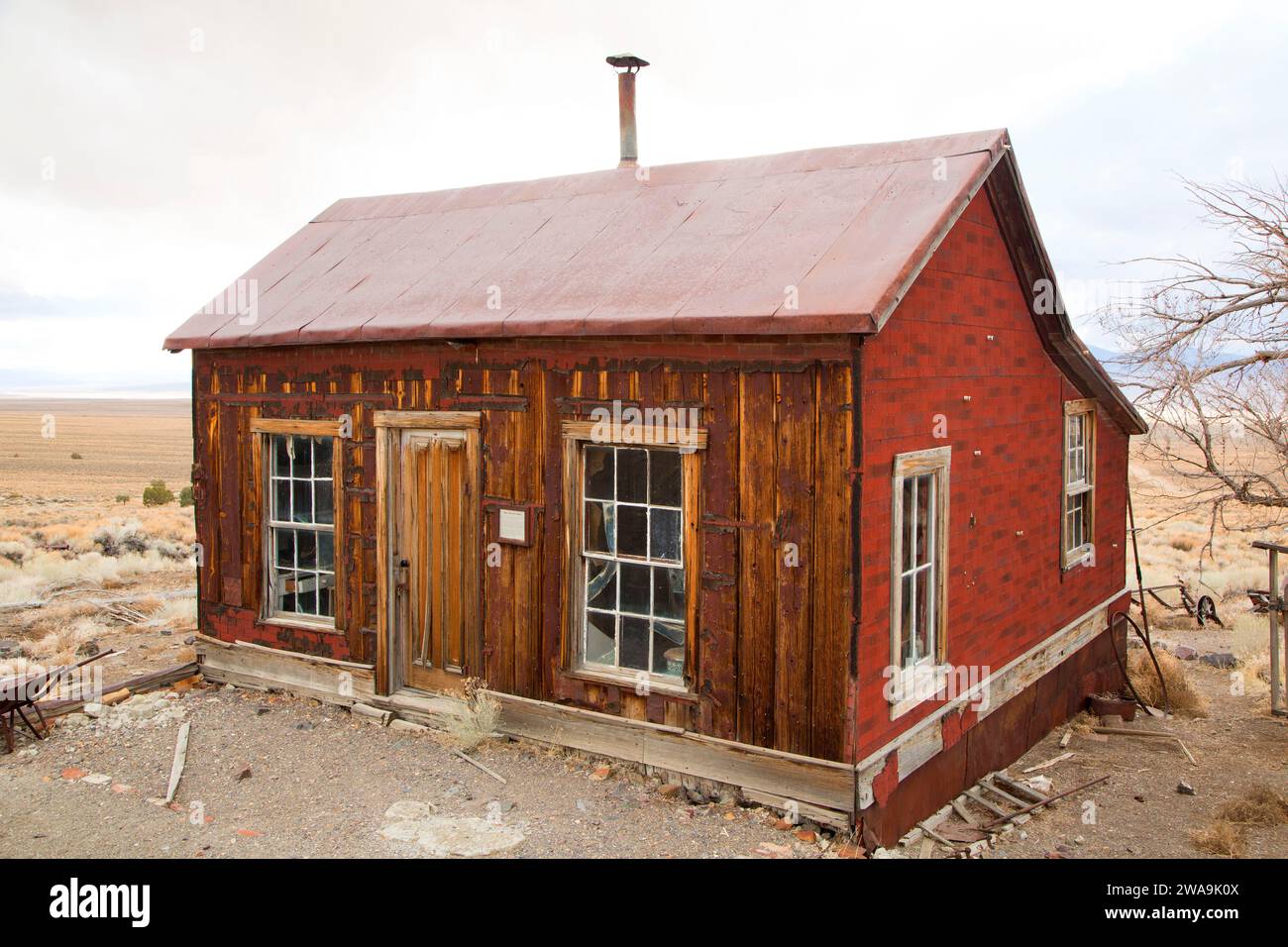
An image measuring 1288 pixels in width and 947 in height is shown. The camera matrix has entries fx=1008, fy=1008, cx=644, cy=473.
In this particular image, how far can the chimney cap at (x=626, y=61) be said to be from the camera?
10.2 m

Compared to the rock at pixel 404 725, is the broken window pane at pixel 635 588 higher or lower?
higher

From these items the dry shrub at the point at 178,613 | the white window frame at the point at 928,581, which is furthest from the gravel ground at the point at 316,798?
the dry shrub at the point at 178,613

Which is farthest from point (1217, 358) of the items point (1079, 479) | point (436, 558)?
point (436, 558)

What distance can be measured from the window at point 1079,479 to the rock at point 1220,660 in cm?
415

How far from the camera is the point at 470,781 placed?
294 inches

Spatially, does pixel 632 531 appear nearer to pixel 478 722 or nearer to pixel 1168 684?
pixel 478 722

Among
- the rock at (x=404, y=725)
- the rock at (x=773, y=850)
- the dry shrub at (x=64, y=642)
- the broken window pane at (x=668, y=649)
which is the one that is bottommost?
the rock at (x=773, y=850)

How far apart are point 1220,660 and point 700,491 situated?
33.8ft

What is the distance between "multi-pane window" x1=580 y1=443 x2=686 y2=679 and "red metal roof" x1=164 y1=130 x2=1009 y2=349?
1.05 meters

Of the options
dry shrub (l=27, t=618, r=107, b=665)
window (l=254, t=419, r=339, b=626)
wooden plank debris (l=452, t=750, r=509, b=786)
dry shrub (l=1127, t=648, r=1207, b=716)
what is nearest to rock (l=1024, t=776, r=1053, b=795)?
dry shrub (l=1127, t=648, r=1207, b=716)

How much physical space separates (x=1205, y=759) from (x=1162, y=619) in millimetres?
6955

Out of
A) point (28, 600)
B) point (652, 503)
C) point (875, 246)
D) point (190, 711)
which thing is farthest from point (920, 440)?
point (28, 600)

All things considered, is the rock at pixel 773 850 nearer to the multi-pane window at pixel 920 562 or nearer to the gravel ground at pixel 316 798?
the gravel ground at pixel 316 798

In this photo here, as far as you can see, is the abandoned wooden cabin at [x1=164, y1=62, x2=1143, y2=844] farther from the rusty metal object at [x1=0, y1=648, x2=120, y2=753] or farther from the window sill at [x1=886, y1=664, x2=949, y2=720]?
the rusty metal object at [x1=0, y1=648, x2=120, y2=753]
